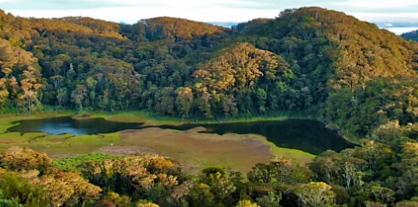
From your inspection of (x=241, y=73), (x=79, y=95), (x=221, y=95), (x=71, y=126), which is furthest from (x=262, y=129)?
(x=79, y=95)

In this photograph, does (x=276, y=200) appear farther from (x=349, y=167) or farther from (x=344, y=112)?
(x=344, y=112)

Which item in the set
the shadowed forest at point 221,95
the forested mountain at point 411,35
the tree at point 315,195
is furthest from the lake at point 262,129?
the forested mountain at point 411,35

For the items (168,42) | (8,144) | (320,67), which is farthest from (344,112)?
(168,42)

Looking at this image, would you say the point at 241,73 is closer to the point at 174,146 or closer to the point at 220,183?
the point at 174,146

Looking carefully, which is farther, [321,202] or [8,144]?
[8,144]

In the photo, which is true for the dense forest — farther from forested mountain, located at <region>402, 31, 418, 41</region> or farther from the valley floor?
forested mountain, located at <region>402, 31, 418, 41</region>


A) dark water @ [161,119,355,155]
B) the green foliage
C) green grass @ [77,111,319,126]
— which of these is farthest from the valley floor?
the green foliage

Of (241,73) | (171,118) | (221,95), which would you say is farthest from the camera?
(241,73)
